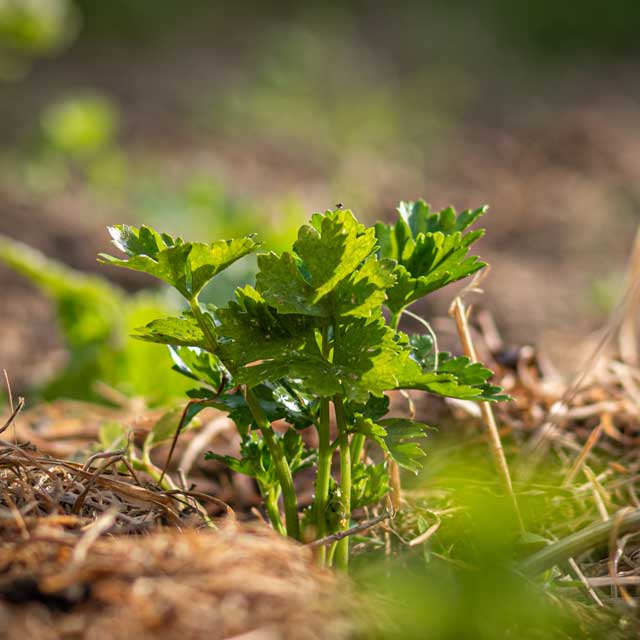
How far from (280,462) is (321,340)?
163 mm

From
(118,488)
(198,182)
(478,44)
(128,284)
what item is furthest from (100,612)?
(478,44)

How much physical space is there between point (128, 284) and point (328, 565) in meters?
2.88

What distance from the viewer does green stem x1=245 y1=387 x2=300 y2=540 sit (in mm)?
1030

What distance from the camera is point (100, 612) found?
79 centimetres

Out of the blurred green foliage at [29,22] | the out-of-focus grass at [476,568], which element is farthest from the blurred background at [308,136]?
the out-of-focus grass at [476,568]

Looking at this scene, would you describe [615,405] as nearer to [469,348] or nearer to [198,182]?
[469,348]

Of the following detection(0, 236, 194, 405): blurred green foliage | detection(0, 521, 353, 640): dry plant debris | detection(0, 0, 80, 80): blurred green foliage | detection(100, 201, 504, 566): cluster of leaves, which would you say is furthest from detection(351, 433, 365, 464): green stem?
detection(0, 0, 80, 80): blurred green foliage

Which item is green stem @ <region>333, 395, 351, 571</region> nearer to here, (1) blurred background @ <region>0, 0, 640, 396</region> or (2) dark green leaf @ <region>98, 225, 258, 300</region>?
(2) dark green leaf @ <region>98, 225, 258, 300</region>

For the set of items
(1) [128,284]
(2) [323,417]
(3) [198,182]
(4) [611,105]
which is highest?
(4) [611,105]

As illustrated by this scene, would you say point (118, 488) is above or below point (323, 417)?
below

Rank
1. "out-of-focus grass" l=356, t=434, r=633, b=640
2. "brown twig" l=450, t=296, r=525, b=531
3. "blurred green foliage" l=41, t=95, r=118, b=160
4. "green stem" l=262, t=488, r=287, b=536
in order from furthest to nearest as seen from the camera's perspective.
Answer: "blurred green foliage" l=41, t=95, r=118, b=160 < "brown twig" l=450, t=296, r=525, b=531 < "green stem" l=262, t=488, r=287, b=536 < "out-of-focus grass" l=356, t=434, r=633, b=640

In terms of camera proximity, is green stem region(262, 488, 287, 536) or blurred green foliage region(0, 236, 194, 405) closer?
green stem region(262, 488, 287, 536)

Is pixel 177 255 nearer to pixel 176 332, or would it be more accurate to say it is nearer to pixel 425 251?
pixel 176 332

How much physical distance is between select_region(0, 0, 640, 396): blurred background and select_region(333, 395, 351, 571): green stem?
4.30ft
